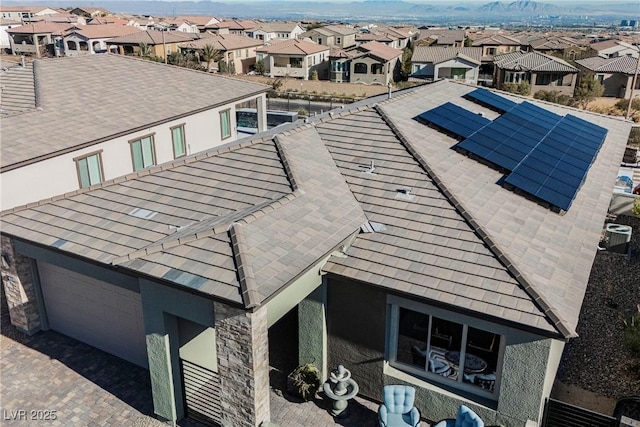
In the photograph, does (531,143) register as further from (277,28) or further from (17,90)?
(277,28)

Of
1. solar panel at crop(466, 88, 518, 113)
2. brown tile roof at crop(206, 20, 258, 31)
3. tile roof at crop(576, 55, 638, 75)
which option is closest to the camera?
solar panel at crop(466, 88, 518, 113)

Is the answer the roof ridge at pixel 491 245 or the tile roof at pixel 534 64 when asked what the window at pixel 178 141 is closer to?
the roof ridge at pixel 491 245

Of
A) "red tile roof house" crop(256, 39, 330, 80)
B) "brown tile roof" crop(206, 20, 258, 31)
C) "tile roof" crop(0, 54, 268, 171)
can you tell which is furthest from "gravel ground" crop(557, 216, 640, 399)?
"brown tile roof" crop(206, 20, 258, 31)

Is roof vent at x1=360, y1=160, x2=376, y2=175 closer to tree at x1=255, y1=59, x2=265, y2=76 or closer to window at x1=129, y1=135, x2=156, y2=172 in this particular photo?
window at x1=129, y1=135, x2=156, y2=172

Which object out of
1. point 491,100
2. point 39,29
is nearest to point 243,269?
point 491,100

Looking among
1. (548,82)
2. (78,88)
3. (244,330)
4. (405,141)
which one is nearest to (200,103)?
(78,88)

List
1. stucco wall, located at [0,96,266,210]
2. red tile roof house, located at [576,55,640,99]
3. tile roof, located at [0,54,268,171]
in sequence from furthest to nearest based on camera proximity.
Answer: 1. red tile roof house, located at [576,55,640,99]
2. tile roof, located at [0,54,268,171]
3. stucco wall, located at [0,96,266,210]

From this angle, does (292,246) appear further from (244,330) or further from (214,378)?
(214,378)
